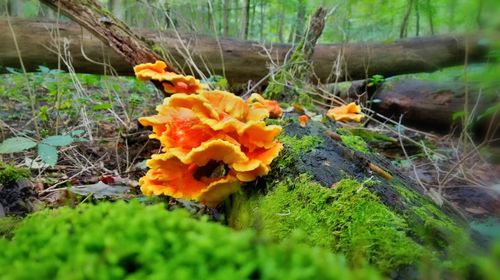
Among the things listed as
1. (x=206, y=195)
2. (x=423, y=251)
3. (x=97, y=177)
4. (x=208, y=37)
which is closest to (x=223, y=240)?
(x=423, y=251)

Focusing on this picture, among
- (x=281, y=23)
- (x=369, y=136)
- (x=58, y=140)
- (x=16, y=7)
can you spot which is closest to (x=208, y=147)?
(x=58, y=140)

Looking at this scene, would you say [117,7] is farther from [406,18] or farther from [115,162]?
[115,162]

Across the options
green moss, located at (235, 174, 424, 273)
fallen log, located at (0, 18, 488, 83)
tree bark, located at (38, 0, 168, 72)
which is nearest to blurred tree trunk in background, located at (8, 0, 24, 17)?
fallen log, located at (0, 18, 488, 83)

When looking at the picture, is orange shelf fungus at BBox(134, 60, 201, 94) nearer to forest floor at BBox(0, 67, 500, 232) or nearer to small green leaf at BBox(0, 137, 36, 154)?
forest floor at BBox(0, 67, 500, 232)

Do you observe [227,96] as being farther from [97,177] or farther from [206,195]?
[97,177]

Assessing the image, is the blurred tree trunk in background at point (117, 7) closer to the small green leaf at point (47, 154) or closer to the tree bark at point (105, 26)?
the tree bark at point (105, 26)

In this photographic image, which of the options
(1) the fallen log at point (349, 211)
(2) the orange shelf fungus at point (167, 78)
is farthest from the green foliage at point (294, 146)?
(2) the orange shelf fungus at point (167, 78)

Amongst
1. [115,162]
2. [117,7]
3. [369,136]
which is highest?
[117,7]
